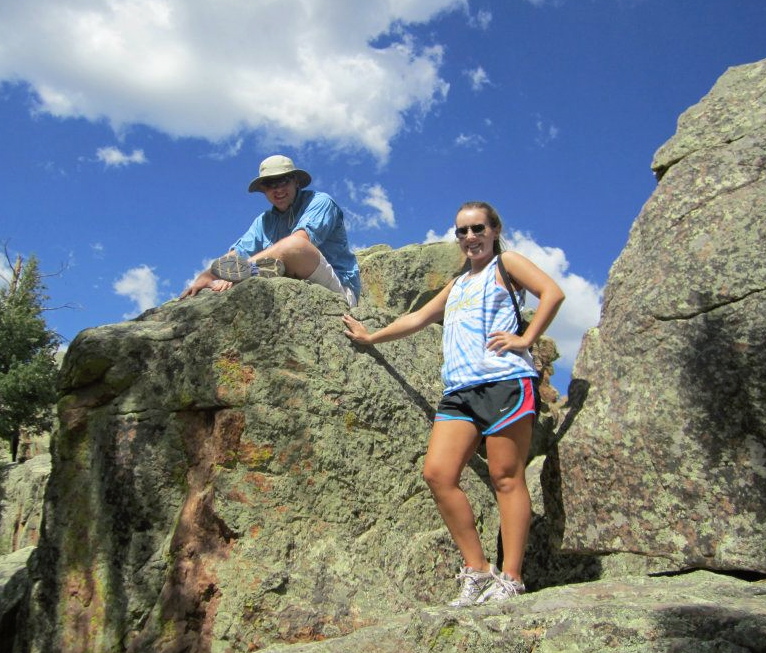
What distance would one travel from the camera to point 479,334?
5527 mm

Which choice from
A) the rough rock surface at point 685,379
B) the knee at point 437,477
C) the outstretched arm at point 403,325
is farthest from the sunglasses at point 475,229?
the knee at point 437,477

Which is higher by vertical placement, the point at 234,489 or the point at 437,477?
the point at 234,489

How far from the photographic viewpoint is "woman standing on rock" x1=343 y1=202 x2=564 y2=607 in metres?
5.12

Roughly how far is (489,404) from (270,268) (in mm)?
2448

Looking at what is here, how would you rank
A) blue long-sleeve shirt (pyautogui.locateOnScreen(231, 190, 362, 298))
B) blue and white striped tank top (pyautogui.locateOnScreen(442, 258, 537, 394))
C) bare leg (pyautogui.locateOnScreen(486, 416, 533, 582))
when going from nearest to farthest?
bare leg (pyautogui.locateOnScreen(486, 416, 533, 582))
blue and white striped tank top (pyautogui.locateOnScreen(442, 258, 537, 394))
blue long-sleeve shirt (pyautogui.locateOnScreen(231, 190, 362, 298))

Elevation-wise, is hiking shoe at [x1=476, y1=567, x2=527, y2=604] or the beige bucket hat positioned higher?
the beige bucket hat

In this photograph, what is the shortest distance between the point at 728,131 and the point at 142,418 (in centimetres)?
526

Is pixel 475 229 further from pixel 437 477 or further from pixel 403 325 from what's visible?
pixel 437 477

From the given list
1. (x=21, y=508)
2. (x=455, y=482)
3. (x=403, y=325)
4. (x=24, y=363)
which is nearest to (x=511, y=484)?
(x=455, y=482)

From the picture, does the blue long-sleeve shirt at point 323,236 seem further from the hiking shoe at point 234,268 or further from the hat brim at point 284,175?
the hiking shoe at point 234,268

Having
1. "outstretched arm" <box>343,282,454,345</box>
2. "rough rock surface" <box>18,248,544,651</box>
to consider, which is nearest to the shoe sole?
"rough rock surface" <box>18,248,544,651</box>

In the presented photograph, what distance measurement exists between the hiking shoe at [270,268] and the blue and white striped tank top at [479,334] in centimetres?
166

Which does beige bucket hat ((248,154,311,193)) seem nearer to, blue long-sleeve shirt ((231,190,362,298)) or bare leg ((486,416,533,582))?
blue long-sleeve shirt ((231,190,362,298))

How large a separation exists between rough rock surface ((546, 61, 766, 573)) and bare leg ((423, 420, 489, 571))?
1015mm
